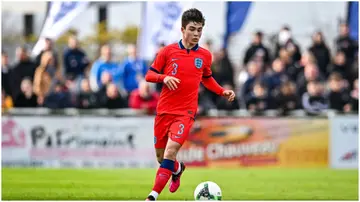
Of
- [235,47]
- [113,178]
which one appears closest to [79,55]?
[113,178]

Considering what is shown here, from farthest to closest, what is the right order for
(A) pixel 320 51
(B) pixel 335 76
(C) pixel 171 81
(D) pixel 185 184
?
1. (A) pixel 320 51
2. (B) pixel 335 76
3. (D) pixel 185 184
4. (C) pixel 171 81

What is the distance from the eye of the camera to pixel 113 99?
76.4 feet

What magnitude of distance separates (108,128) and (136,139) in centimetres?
81

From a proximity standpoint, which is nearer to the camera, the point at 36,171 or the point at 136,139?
the point at 36,171

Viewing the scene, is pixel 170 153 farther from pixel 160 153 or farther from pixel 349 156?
pixel 349 156

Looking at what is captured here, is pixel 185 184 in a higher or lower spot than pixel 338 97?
lower

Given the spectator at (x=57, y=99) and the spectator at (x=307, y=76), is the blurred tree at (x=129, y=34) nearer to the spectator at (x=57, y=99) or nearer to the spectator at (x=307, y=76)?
the spectator at (x=307, y=76)

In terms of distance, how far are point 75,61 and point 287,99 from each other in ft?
20.4

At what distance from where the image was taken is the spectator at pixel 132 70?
23.9 meters

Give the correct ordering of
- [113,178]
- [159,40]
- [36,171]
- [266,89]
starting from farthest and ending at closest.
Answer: [266,89]
[159,40]
[36,171]
[113,178]

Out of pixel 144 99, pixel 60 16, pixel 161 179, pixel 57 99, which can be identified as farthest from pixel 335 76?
pixel 161 179

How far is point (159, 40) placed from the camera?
74.0 ft

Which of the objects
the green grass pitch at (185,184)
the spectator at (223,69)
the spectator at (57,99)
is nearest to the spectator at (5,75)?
the spectator at (57,99)

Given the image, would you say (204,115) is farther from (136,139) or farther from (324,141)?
(324,141)
